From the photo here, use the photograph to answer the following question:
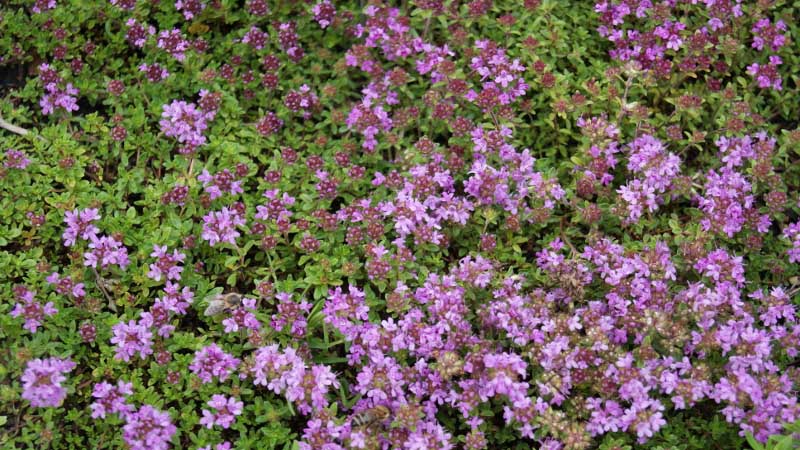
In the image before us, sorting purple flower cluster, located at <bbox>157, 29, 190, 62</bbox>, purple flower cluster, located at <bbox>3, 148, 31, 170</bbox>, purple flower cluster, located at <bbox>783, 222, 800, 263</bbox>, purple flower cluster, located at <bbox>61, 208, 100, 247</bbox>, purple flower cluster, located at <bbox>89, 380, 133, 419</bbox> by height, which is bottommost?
purple flower cluster, located at <bbox>89, 380, 133, 419</bbox>

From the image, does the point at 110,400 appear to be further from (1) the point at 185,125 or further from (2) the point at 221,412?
(1) the point at 185,125

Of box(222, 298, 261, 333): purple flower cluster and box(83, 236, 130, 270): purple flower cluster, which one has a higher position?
box(83, 236, 130, 270): purple flower cluster

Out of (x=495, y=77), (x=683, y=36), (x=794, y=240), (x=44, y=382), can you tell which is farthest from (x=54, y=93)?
(x=794, y=240)

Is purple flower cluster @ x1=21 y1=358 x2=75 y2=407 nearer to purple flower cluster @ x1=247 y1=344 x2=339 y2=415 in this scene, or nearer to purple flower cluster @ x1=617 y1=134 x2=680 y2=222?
purple flower cluster @ x1=247 y1=344 x2=339 y2=415

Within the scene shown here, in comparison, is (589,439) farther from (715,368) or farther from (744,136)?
(744,136)

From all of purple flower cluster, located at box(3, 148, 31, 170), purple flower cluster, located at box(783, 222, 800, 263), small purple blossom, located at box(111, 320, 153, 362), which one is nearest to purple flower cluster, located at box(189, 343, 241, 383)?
small purple blossom, located at box(111, 320, 153, 362)

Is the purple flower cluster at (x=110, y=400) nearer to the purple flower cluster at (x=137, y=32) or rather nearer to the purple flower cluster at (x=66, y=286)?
the purple flower cluster at (x=66, y=286)

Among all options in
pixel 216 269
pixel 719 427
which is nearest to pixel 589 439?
pixel 719 427
